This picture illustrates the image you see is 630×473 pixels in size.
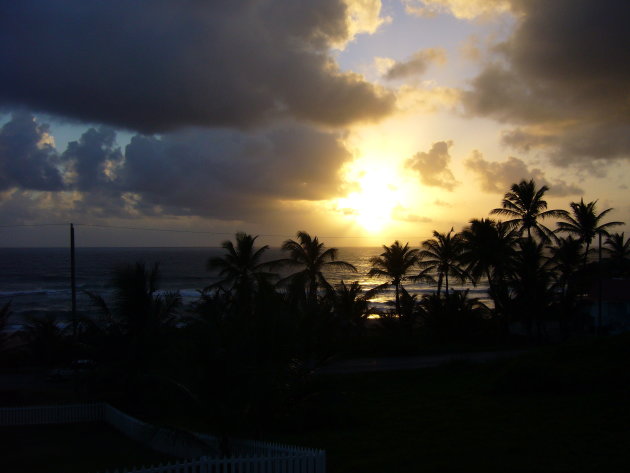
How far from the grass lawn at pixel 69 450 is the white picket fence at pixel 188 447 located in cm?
30

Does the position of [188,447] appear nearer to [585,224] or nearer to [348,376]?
[348,376]

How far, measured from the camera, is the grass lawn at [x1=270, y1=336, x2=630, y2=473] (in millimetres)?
9820

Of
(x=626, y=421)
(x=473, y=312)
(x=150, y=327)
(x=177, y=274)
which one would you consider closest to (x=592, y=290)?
(x=473, y=312)

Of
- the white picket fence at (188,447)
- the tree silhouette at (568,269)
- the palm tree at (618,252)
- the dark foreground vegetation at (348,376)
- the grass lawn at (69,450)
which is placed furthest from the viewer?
the palm tree at (618,252)

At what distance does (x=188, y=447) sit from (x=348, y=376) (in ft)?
34.6

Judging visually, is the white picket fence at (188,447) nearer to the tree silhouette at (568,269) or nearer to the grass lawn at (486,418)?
the grass lawn at (486,418)

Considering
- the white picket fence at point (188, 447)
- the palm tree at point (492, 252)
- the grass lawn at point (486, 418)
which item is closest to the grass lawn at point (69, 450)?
the white picket fence at point (188, 447)

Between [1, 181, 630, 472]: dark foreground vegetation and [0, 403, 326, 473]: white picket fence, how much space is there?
0.47 metres

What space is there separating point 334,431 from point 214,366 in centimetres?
538

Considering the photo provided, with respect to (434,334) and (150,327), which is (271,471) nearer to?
(150,327)

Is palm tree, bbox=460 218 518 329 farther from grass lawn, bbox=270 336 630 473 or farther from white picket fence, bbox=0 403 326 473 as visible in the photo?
white picket fence, bbox=0 403 326 473

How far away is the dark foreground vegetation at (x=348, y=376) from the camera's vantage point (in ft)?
31.7

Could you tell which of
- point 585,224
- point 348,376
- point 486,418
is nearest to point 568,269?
point 585,224

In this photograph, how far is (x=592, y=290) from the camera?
4003 cm
